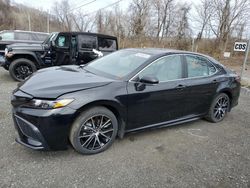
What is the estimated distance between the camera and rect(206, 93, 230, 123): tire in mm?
4219

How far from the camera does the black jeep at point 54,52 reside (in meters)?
6.58

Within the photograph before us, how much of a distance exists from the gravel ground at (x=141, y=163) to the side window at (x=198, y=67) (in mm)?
1114

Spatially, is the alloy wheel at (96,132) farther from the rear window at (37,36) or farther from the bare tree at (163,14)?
the bare tree at (163,14)

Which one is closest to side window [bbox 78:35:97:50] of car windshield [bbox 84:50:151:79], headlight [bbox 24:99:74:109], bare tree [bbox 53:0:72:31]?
car windshield [bbox 84:50:151:79]

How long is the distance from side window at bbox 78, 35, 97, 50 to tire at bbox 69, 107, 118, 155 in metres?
4.72

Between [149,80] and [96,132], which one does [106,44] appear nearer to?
[149,80]

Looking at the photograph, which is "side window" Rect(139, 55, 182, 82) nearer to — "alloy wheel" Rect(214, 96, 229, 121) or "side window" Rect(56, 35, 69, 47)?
"alloy wheel" Rect(214, 96, 229, 121)

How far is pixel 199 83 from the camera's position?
3.76 meters

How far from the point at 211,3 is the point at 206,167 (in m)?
21.1

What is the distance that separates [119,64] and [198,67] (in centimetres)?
153

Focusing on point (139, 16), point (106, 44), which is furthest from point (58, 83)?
point (139, 16)

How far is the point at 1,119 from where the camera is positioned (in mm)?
3791

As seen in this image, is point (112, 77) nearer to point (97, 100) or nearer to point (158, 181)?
point (97, 100)

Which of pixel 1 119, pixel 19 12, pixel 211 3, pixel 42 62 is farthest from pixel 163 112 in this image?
pixel 19 12
